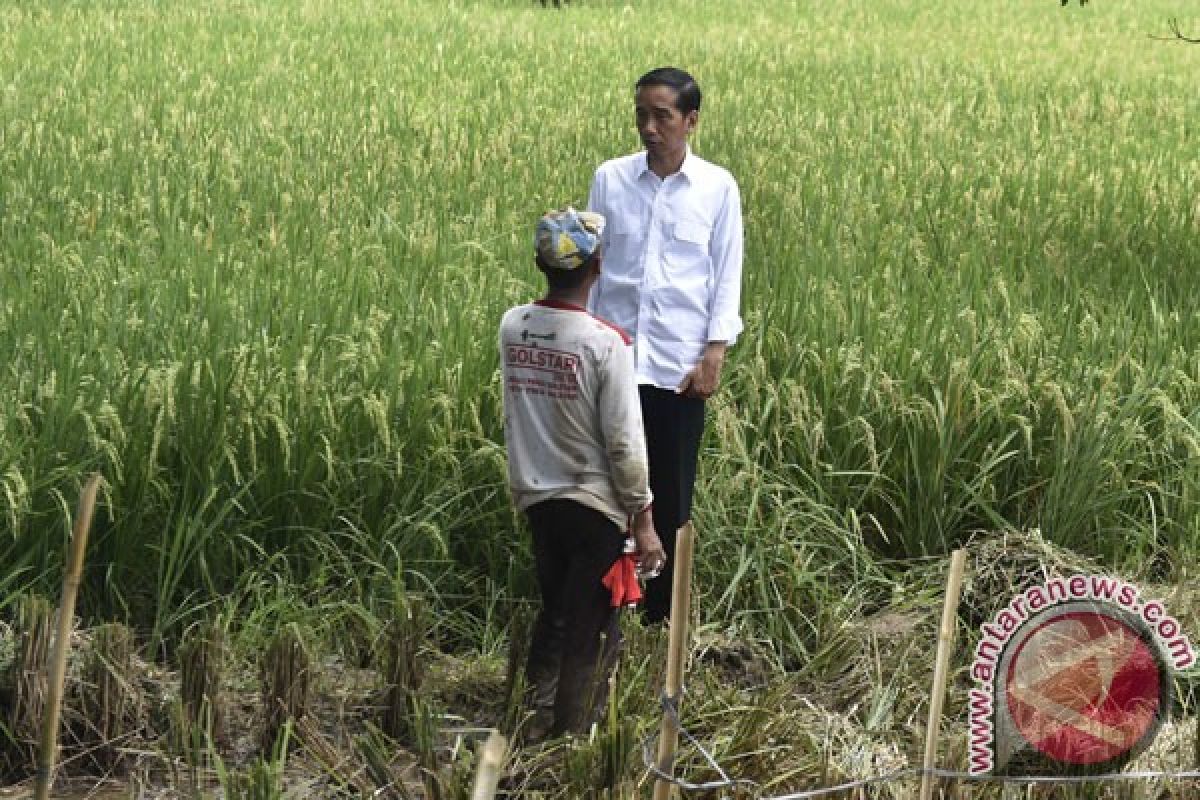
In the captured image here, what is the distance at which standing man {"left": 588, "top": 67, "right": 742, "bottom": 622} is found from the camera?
171 inches

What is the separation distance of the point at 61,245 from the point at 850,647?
3.56 meters

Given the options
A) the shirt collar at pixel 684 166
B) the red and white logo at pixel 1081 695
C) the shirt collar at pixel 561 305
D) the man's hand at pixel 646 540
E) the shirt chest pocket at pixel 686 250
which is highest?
the shirt collar at pixel 684 166

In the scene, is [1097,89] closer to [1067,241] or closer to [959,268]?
[1067,241]

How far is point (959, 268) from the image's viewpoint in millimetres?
6766

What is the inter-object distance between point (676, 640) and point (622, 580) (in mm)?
1281

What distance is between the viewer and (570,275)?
369cm

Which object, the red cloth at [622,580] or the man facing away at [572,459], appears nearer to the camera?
the man facing away at [572,459]

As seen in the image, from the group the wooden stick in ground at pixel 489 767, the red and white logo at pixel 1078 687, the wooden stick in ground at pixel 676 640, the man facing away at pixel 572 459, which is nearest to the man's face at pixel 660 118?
the man facing away at pixel 572 459

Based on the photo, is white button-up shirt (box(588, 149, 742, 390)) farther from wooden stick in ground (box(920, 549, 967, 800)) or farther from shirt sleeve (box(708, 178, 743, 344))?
wooden stick in ground (box(920, 549, 967, 800))

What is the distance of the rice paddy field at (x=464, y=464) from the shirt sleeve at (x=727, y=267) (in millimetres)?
590

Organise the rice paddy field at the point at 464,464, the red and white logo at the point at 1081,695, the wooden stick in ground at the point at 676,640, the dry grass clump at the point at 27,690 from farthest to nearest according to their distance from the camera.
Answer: the rice paddy field at the point at 464,464
the dry grass clump at the point at 27,690
the red and white logo at the point at 1081,695
the wooden stick in ground at the point at 676,640

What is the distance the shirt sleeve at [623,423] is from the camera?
12.0ft

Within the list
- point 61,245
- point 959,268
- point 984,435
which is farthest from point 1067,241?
point 61,245

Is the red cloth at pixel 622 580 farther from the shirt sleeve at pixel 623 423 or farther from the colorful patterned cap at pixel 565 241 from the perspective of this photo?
the colorful patterned cap at pixel 565 241
